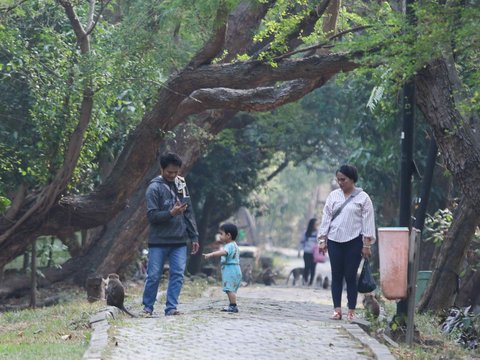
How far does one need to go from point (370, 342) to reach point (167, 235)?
294cm

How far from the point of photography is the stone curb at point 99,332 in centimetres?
906

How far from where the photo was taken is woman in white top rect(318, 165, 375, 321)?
41.1ft

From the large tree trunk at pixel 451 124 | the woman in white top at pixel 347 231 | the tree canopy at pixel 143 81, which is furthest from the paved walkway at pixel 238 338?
the tree canopy at pixel 143 81

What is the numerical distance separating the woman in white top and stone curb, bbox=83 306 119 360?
106 inches

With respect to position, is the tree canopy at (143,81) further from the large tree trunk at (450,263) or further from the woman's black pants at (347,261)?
the woman's black pants at (347,261)

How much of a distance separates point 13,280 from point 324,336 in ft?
34.4

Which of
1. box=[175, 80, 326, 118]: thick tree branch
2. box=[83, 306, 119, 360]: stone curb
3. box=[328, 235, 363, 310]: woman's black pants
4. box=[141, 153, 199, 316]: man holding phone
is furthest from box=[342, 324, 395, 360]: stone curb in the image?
box=[175, 80, 326, 118]: thick tree branch

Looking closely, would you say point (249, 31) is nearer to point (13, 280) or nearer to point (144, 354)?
point (13, 280)

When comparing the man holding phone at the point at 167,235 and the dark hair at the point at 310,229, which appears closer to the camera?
the man holding phone at the point at 167,235

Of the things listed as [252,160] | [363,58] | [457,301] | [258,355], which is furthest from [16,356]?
[252,160]

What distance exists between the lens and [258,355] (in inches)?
380

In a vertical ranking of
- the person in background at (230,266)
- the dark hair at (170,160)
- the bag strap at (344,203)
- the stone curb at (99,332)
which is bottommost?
the stone curb at (99,332)

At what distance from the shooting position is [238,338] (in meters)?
10.5

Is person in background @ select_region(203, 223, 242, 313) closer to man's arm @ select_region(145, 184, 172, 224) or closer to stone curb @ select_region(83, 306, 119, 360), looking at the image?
man's arm @ select_region(145, 184, 172, 224)
